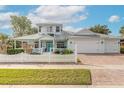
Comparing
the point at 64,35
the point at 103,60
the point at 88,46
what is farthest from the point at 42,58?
the point at 64,35

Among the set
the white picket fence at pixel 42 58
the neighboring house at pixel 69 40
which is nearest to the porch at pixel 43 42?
the neighboring house at pixel 69 40

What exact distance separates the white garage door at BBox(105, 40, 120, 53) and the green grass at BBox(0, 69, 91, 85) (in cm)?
1532

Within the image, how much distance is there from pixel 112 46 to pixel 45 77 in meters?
17.1

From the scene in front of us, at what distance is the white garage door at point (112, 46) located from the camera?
84.7 feet

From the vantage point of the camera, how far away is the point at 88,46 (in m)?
24.6

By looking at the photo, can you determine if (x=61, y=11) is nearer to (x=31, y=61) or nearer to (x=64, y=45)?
(x=64, y=45)

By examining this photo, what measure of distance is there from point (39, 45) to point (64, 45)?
7.98 feet

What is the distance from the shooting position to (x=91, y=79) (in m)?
9.55

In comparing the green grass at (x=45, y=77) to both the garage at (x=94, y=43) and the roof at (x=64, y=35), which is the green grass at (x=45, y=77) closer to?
the garage at (x=94, y=43)

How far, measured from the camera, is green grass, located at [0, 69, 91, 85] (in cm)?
893

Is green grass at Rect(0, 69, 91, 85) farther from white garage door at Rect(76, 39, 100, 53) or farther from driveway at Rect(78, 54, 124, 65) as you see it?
white garage door at Rect(76, 39, 100, 53)

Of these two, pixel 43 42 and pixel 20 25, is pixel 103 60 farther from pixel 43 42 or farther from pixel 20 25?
pixel 20 25

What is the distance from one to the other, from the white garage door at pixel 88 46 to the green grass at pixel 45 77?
13316 mm
